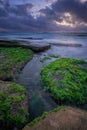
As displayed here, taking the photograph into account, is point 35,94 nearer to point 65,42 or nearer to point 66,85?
point 66,85

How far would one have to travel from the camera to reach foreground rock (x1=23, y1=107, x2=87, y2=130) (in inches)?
289

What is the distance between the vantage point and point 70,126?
24.2ft

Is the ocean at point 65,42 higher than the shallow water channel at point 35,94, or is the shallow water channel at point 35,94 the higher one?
the ocean at point 65,42

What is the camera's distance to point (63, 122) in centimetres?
756

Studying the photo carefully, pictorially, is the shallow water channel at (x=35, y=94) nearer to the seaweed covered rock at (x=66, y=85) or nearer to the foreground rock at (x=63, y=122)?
the seaweed covered rock at (x=66, y=85)

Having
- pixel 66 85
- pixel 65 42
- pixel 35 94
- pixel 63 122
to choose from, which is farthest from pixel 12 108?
pixel 65 42

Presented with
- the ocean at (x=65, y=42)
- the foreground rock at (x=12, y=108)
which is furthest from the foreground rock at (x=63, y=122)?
the ocean at (x=65, y=42)

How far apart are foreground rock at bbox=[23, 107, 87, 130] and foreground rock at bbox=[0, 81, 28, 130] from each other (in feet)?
2.46

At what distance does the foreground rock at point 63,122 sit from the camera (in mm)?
7352

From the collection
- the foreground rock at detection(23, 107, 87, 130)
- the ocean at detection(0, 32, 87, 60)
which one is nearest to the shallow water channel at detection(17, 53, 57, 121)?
the foreground rock at detection(23, 107, 87, 130)

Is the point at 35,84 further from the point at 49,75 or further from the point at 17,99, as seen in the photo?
the point at 17,99

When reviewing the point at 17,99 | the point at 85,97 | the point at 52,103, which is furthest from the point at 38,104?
the point at 85,97

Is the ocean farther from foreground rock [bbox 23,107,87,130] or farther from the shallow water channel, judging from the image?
foreground rock [bbox 23,107,87,130]

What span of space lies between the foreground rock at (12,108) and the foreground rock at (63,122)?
750mm
